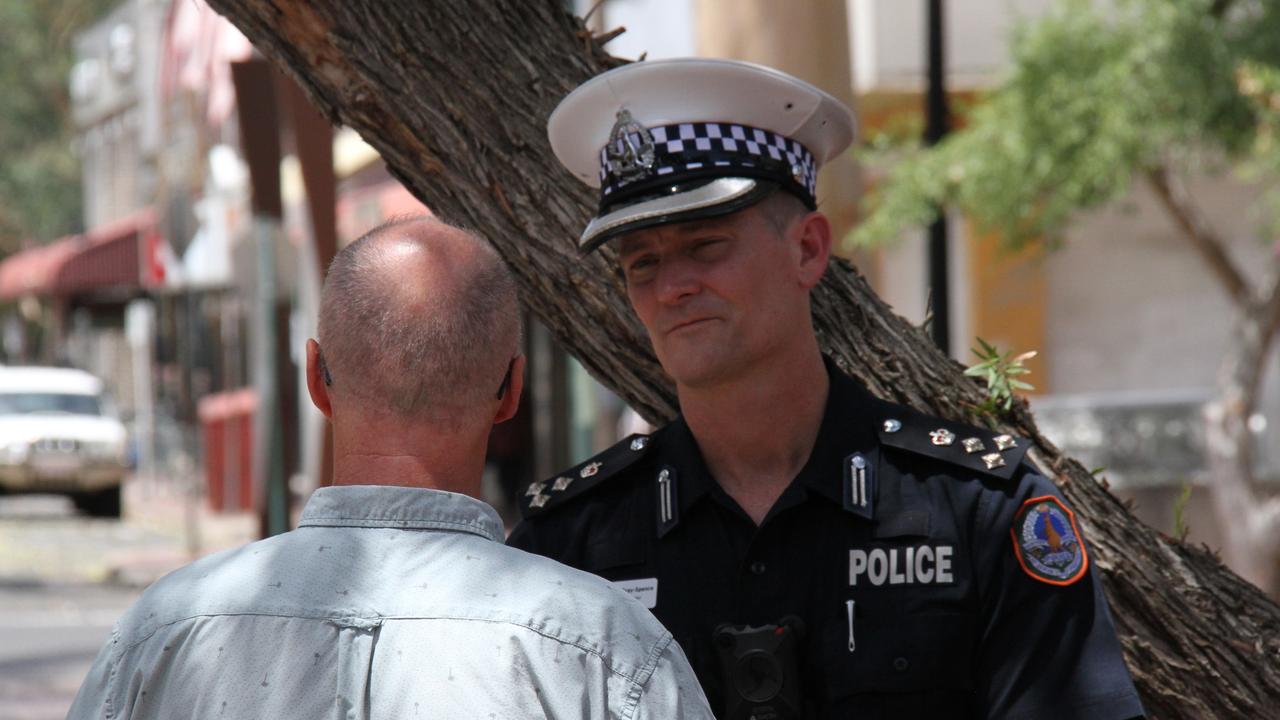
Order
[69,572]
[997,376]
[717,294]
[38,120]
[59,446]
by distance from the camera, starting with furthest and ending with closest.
Answer: [38,120], [59,446], [69,572], [997,376], [717,294]

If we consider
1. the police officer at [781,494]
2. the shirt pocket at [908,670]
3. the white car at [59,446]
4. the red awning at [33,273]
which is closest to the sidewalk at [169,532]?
the white car at [59,446]

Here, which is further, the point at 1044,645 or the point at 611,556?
the point at 611,556

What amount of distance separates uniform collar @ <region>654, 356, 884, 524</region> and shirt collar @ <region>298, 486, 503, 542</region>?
28.4 inches

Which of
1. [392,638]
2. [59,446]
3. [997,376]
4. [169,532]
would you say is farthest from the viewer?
[59,446]

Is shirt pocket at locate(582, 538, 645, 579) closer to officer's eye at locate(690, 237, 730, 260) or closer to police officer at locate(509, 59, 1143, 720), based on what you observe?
police officer at locate(509, 59, 1143, 720)

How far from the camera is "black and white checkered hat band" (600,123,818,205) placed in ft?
8.16

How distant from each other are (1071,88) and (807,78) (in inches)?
216

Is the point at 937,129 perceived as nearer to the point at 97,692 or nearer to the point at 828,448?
the point at 828,448

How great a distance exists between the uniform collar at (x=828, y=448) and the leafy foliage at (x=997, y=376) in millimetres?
366

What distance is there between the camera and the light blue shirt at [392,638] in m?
1.69

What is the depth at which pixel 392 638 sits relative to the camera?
1.70 m

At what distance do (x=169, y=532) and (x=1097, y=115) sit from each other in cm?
1309

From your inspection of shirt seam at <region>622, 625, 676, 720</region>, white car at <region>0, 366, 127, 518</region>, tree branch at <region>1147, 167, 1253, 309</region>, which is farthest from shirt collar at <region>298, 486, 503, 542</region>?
white car at <region>0, 366, 127, 518</region>

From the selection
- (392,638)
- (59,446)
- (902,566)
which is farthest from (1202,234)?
(59,446)
